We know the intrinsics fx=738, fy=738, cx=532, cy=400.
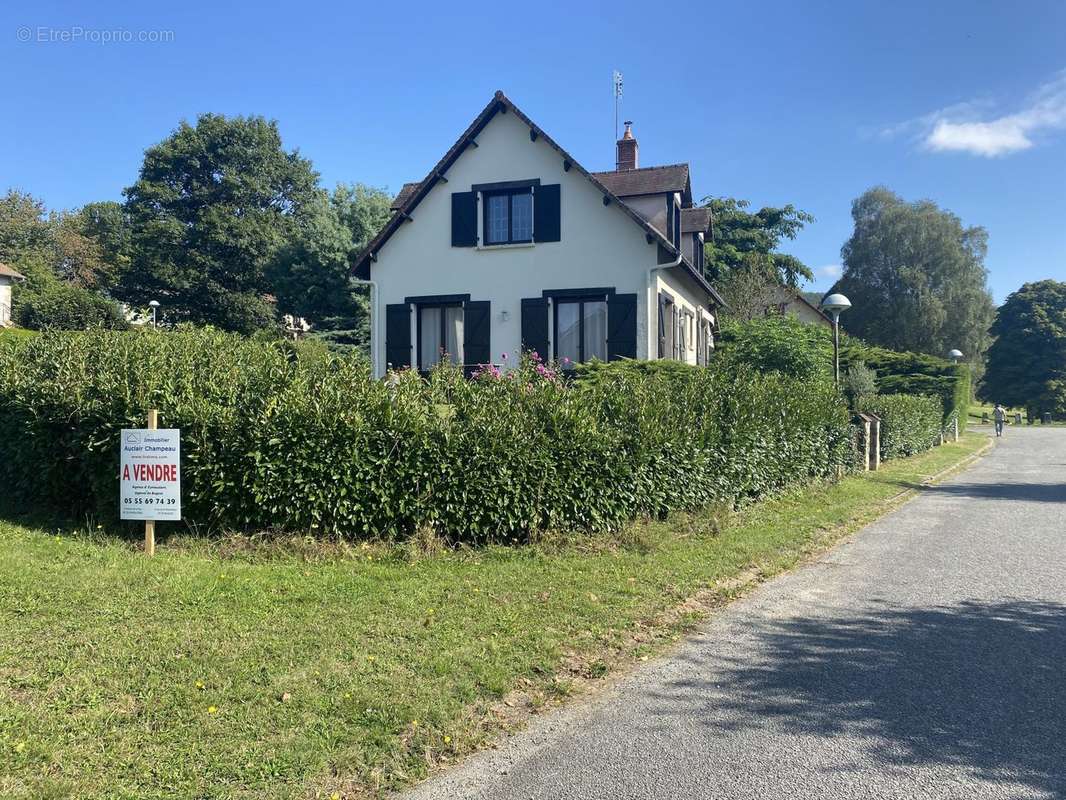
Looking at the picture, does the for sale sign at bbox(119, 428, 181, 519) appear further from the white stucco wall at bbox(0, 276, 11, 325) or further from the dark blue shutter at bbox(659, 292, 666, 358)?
the white stucco wall at bbox(0, 276, 11, 325)

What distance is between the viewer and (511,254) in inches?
747

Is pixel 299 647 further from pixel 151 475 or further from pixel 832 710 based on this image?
pixel 151 475

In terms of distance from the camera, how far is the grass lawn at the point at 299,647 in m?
3.48

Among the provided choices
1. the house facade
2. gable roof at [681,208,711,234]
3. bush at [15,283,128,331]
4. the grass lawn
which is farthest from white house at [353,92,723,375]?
bush at [15,283,128,331]

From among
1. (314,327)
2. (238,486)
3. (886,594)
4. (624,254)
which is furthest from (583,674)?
(314,327)

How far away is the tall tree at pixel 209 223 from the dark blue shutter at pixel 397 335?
24594mm

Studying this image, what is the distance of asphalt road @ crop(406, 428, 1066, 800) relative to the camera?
345 cm

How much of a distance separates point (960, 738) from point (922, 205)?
59.6 metres

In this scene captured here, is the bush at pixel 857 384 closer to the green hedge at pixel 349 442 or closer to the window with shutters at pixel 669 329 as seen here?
the window with shutters at pixel 669 329

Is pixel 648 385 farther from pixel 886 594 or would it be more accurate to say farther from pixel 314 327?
pixel 314 327

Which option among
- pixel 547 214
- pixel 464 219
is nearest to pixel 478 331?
pixel 464 219

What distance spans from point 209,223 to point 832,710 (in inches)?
1786

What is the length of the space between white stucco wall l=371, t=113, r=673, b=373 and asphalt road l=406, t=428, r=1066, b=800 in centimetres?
1208

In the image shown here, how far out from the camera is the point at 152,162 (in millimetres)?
44438
